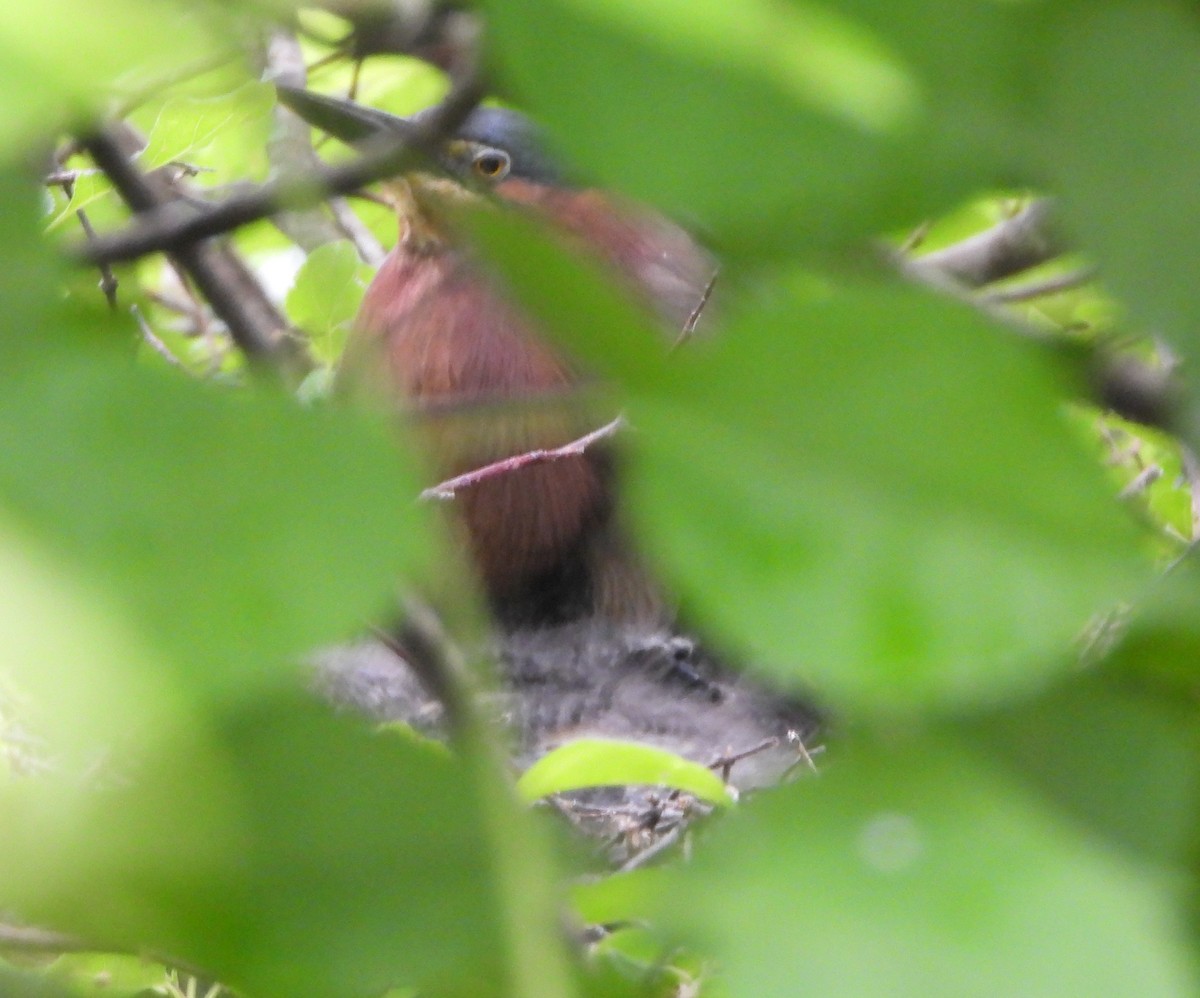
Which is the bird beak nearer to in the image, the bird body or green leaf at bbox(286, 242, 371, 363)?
green leaf at bbox(286, 242, 371, 363)

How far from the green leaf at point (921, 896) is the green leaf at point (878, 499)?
0.8 inches

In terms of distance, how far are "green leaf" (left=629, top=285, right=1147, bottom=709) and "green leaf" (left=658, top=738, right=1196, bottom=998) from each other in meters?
0.02

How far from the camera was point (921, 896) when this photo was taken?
13 centimetres

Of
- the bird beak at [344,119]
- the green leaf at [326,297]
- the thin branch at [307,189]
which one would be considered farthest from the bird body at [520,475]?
the thin branch at [307,189]

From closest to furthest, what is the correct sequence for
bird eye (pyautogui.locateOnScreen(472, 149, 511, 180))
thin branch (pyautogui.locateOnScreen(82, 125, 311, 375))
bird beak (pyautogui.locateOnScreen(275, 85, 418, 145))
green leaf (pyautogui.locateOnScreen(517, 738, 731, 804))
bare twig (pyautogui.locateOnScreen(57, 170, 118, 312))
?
1. thin branch (pyautogui.locateOnScreen(82, 125, 311, 375))
2. green leaf (pyautogui.locateOnScreen(517, 738, 731, 804))
3. bare twig (pyautogui.locateOnScreen(57, 170, 118, 312))
4. bird beak (pyautogui.locateOnScreen(275, 85, 418, 145))
5. bird eye (pyautogui.locateOnScreen(472, 149, 511, 180))

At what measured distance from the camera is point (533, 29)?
0.13 m

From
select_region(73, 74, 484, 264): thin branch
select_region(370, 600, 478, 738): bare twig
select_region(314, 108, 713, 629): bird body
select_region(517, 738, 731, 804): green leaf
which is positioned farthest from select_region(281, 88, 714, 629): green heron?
select_region(370, 600, 478, 738): bare twig

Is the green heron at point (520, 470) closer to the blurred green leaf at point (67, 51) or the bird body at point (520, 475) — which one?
the bird body at point (520, 475)

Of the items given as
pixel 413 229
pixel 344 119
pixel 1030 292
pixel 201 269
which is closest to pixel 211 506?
pixel 201 269

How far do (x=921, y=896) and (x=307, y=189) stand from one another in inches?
4.7

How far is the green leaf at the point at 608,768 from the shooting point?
0.46 metres

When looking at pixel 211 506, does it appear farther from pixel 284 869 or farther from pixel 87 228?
pixel 87 228

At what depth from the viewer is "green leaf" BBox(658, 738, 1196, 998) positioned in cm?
12

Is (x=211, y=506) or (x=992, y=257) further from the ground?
(x=211, y=506)
